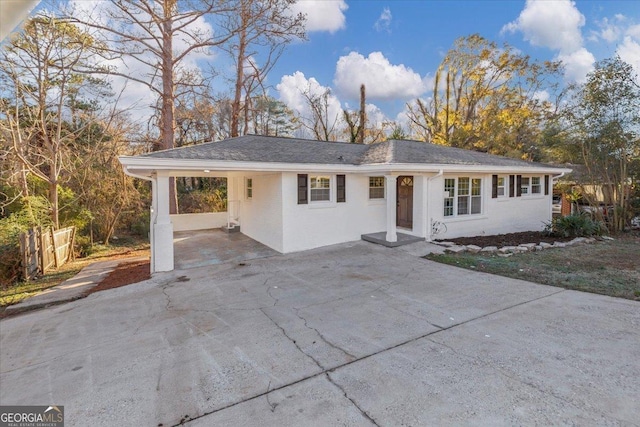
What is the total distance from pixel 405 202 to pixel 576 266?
204 inches

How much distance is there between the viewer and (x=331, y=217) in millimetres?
9828

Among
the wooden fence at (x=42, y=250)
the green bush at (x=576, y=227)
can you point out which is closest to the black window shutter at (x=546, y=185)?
the green bush at (x=576, y=227)

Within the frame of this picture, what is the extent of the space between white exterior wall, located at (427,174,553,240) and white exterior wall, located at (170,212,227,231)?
9.08 meters

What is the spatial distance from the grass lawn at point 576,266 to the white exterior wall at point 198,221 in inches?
376

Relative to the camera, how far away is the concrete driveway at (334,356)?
104 inches

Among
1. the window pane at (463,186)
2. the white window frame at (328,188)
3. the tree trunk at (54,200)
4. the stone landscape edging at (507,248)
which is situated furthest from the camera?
the window pane at (463,186)

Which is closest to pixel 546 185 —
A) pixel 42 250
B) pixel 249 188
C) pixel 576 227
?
pixel 576 227

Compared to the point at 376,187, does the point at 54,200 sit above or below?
below

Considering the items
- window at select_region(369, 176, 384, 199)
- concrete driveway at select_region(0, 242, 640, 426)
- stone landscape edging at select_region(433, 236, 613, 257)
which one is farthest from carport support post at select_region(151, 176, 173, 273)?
stone landscape edging at select_region(433, 236, 613, 257)

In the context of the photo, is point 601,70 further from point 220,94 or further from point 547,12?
point 220,94

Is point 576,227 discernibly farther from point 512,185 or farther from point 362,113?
point 362,113

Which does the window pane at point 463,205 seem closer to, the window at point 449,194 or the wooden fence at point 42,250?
the window at point 449,194

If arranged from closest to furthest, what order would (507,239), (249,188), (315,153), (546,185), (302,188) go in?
(302,188)
(315,153)
(507,239)
(249,188)
(546,185)

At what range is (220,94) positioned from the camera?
18.7 meters
